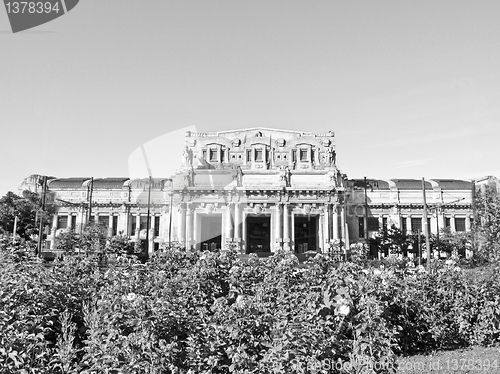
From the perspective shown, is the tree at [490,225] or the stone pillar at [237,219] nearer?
the tree at [490,225]

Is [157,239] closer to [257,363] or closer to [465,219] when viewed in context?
[465,219]

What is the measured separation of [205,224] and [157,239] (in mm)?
7445

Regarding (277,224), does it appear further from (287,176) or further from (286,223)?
(287,176)

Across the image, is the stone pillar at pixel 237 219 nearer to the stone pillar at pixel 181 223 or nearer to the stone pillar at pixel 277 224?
the stone pillar at pixel 277 224

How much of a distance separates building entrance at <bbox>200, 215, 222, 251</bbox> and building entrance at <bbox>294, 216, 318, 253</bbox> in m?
10.6

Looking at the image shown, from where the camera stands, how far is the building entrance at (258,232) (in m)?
60.4

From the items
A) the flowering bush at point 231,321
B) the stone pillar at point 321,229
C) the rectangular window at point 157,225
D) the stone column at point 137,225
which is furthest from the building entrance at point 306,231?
the flowering bush at point 231,321

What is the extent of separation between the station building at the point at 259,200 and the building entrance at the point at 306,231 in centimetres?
14

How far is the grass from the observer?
8.14 metres

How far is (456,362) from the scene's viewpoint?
28.7 ft

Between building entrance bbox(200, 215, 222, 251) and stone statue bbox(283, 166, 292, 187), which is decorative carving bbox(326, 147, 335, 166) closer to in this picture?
stone statue bbox(283, 166, 292, 187)

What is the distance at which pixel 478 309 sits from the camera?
34.6 feet

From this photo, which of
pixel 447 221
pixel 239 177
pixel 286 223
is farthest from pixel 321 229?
pixel 447 221

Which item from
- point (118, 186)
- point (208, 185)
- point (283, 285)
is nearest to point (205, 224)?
point (208, 185)
